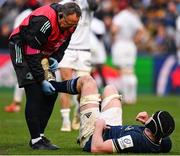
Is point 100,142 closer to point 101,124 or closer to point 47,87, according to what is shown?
point 101,124

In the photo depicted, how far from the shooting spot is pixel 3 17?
2666cm

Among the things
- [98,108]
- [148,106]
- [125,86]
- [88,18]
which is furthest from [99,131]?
[125,86]

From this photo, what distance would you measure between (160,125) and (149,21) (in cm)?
1872

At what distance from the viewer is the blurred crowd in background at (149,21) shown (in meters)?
26.1

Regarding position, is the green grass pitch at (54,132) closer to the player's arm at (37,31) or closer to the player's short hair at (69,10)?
the player's arm at (37,31)

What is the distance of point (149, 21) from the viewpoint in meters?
28.0

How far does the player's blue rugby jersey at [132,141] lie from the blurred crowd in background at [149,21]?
1545cm

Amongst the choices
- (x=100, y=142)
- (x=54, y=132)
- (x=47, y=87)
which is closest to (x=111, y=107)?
(x=100, y=142)

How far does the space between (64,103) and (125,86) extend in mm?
8541

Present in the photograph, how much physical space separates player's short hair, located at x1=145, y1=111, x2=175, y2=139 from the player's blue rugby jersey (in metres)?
0.15

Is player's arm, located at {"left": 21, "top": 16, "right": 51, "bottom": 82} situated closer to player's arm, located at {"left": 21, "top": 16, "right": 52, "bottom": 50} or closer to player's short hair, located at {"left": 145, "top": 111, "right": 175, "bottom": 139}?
player's arm, located at {"left": 21, "top": 16, "right": 52, "bottom": 50}

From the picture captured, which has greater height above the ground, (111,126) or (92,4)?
(92,4)

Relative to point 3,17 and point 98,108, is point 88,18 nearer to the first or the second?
point 98,108

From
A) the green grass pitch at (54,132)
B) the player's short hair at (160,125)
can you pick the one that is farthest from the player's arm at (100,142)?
the player's short hair at (160,125)
